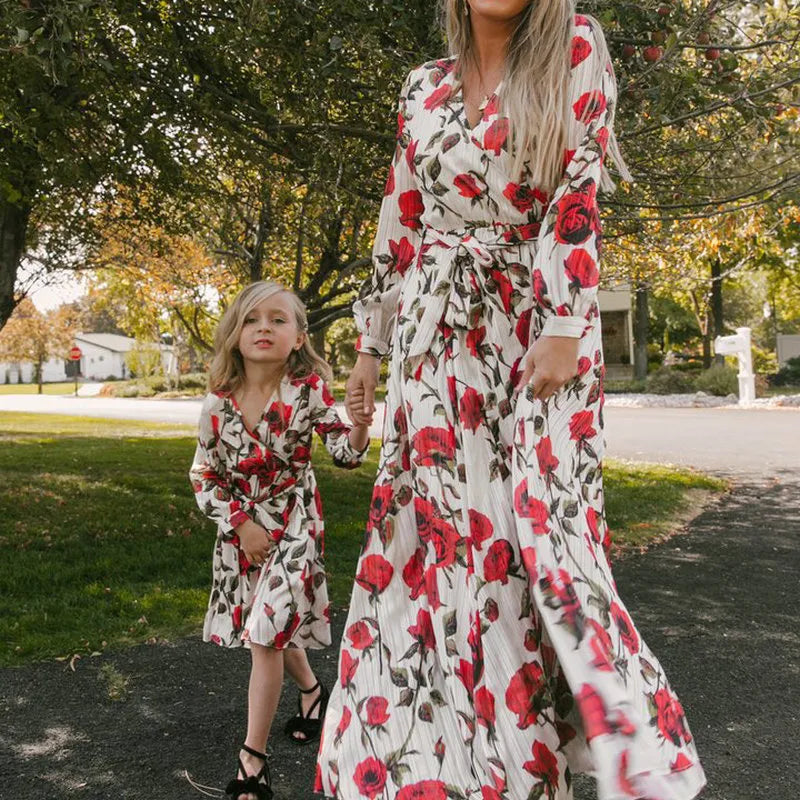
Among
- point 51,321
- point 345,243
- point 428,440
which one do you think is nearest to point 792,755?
point 428,440

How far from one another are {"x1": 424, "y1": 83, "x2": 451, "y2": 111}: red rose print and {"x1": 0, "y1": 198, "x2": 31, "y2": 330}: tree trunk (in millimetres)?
6006

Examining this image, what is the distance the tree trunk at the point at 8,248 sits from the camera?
24.3 ft

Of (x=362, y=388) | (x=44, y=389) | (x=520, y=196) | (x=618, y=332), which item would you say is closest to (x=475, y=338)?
(x=520, y=196)

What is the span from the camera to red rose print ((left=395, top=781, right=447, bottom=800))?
6.89 ft

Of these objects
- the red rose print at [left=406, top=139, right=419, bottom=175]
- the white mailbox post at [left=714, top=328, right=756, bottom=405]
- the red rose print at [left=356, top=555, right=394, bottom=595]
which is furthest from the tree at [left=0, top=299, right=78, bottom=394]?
the red rose print at [left=356, top=555, right=394, bottom=595]

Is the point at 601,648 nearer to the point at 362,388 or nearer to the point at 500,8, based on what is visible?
the point at 362,388

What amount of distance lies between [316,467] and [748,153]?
6.52 meters

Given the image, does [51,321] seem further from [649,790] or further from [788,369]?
[649,790]

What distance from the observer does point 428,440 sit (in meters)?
2.27

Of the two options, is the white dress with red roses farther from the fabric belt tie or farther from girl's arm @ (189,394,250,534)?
the fabric belt tie

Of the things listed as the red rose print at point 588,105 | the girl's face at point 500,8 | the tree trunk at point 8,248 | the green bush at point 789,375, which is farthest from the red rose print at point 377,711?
the green bush at point 789,375

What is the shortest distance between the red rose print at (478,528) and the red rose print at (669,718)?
0.52 meters

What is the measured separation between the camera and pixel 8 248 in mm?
7469

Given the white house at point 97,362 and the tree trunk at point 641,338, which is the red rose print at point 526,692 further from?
the white house at point 97,362
